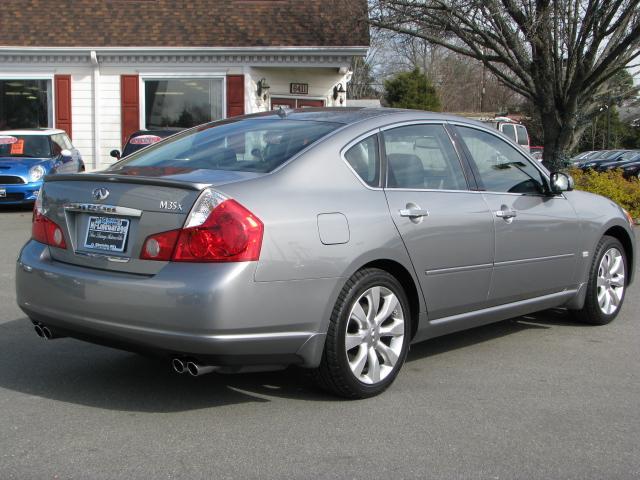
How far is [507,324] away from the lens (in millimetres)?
6559

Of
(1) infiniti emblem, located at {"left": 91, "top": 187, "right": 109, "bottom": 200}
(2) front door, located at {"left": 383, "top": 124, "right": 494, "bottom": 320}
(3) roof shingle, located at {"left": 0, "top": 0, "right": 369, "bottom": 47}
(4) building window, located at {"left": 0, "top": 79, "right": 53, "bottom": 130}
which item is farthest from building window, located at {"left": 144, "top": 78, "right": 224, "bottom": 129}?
(1) infiniti emblem, located at {"left": 91, "top": 187, "right": 109, "bottom": 200}

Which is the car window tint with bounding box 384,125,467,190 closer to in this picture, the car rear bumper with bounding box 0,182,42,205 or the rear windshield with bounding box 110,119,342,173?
the rear windshield with bounding box 110,119,342,173

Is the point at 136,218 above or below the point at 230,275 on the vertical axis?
above

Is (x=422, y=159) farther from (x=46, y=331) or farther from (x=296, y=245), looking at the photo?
(x=46, y=331)

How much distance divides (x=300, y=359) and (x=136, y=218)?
1082 millimetres

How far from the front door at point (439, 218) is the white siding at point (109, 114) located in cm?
1499

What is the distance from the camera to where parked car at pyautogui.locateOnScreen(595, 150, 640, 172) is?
27359mm

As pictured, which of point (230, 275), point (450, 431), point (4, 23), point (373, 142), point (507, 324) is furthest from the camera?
point (4, 23)

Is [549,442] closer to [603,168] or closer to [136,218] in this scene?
[136,218]

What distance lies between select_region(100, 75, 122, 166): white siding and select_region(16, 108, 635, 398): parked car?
1441 centimetres

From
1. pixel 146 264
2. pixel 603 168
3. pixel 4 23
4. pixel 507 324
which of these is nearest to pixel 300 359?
pixel 146 264

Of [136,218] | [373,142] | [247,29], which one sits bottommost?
[136,218]

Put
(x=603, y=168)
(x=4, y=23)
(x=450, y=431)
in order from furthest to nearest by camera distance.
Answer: (x=603, y=168) → (x=4, y=23) → (x=450, y=431)

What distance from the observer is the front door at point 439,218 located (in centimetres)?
467
